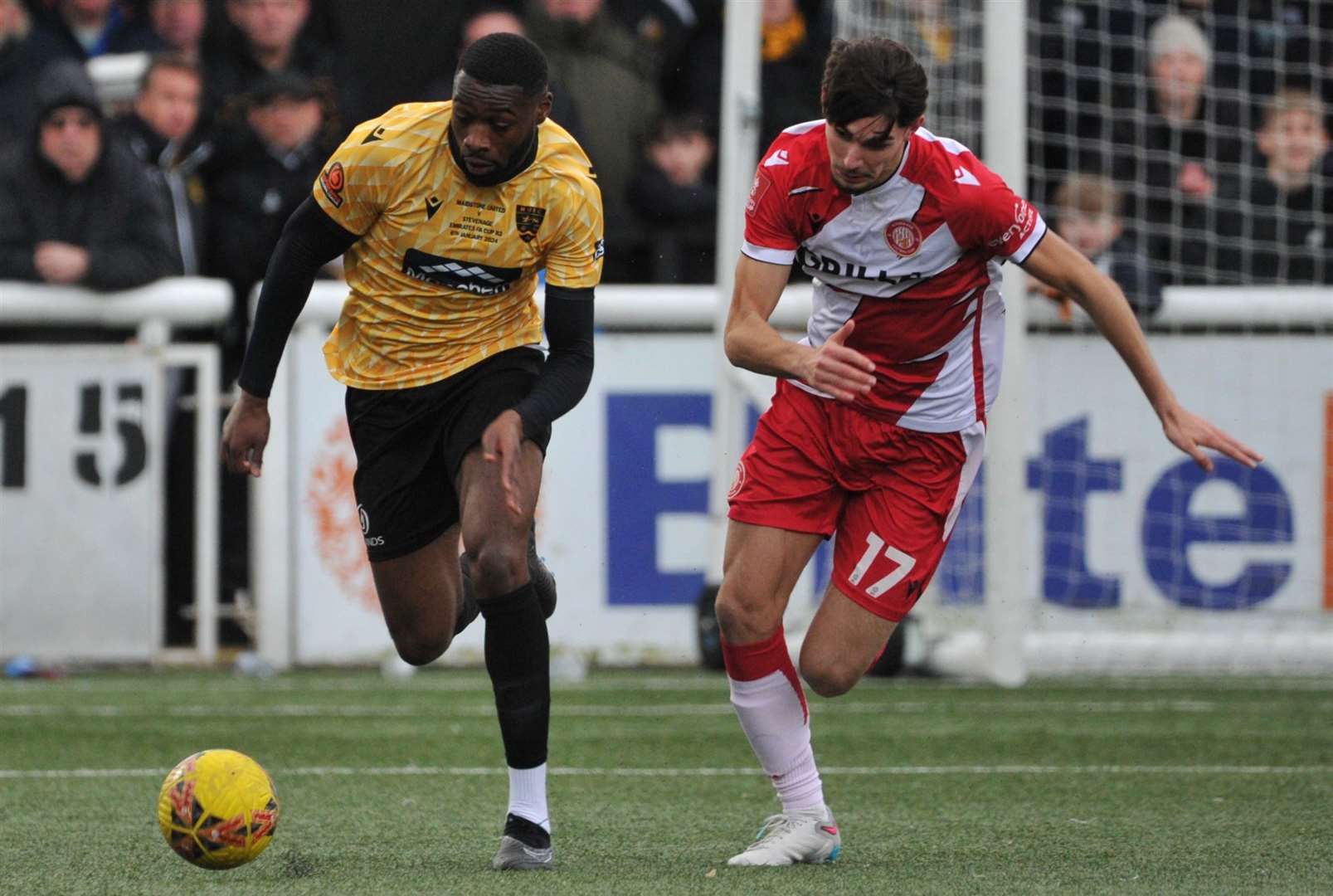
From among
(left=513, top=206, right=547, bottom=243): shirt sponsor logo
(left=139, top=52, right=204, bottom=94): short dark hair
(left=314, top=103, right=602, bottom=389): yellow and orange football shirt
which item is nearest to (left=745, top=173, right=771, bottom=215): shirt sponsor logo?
(left=314, top=103, right=602, bottom=389): yellow and orange football shirt

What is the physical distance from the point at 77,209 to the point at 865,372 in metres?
6.81

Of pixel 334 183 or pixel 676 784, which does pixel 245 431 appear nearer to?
pixel 334 183

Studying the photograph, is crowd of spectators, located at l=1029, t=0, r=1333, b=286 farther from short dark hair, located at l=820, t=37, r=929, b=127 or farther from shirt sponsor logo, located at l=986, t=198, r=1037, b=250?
short dark hair, located at l=820, t=37, r=929, b=127

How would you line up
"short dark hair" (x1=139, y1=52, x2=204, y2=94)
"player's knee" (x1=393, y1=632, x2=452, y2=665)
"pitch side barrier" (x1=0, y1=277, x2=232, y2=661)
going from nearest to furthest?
"player's knee" (x1=393, y1=632, x2=452, y2=665) < "pitch side barrier" (x1=0, y1=277, x2=232, y2=661) < "short dark hair" (x1=139, y1=52, x2=204, y2=94)

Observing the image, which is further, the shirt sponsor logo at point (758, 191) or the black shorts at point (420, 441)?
the black shorts at point (420, 441)

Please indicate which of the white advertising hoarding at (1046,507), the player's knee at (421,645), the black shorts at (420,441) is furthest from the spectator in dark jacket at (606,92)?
the black shorts at (420,441)

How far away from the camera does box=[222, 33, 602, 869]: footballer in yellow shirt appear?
527 cm

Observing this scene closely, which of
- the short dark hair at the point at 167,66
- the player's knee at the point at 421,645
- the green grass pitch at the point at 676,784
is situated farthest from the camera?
the short dark hair at the point at 167,66

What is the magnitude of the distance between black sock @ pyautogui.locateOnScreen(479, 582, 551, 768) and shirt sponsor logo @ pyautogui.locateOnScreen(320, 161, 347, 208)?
1.09m

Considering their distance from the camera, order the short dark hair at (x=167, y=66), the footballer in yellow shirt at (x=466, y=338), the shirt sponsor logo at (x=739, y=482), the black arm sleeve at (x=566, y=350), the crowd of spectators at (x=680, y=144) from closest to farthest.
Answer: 1. the footballer in yellow shirt at (x=466, y=338)
2. the black arm sleeve at (x=566, y=350)
3. the shirt sponsor logo at (x=739, y=482)
4. the crowd of spectators at (x=680, y=144)
5. the short dark hair at (x=167, y=66)

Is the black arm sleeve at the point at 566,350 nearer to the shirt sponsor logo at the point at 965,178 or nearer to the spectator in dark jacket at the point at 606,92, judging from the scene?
the shirt sponsor logo at the point at 965,178

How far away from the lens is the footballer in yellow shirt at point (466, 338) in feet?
17.3

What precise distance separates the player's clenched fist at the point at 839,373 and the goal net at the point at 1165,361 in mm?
5619

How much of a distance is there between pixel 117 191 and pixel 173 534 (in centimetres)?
176
